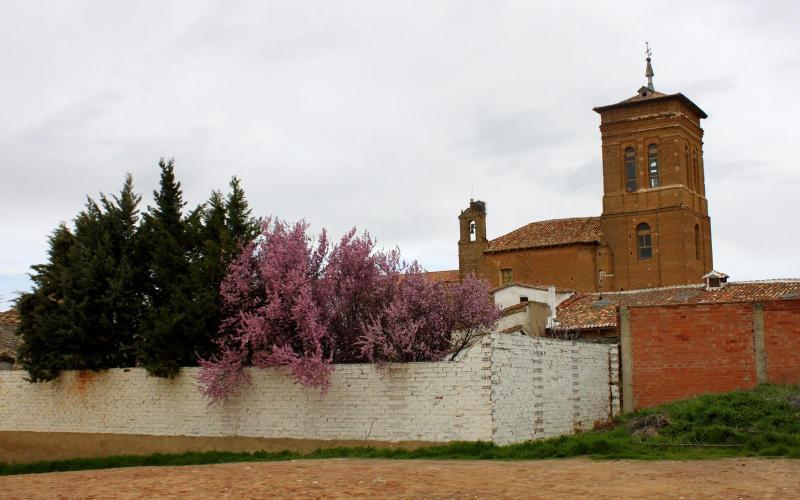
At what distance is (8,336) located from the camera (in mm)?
32906

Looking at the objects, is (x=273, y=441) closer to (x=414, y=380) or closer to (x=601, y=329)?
(x=414, y=380)

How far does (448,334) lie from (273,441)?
4.46 m

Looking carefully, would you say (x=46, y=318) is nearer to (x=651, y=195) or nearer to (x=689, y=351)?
(x=689, y=351)

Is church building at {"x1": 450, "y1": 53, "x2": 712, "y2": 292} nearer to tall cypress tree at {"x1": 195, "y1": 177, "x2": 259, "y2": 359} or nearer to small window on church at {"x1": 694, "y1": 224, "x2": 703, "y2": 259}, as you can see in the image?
small window on church at {"x1": 694, "y1": 224, "x2": 703, "y2": 259}

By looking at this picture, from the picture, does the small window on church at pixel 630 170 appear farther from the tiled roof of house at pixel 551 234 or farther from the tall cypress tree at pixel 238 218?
the tall cypress tree at pixel 238 218

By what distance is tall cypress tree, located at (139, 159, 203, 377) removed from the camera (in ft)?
68.1

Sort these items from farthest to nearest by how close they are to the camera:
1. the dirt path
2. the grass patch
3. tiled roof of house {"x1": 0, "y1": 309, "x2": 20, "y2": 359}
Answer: tiled roof of house {"x1": 0, "y1": 309, "x2": 20, "y2": 359} < the grass patch < the dirt path

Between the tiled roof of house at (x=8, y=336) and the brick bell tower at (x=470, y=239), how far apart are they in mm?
26943

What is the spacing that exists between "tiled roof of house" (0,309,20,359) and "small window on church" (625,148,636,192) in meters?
36.0

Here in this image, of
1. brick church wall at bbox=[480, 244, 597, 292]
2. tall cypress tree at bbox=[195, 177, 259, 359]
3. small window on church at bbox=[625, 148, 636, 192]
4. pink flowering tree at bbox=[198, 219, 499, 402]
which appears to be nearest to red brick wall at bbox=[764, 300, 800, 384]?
pink flowering tree at bbox=[198, 219, 499, 402]

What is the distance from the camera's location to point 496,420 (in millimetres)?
17062

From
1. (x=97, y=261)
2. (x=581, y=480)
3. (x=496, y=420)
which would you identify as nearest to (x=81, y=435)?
(x=97, y=261)

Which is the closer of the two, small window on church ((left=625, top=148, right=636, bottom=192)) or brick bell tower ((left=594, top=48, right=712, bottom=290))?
brick bell tower ((left=594, top=48, right=712, bottom=290))

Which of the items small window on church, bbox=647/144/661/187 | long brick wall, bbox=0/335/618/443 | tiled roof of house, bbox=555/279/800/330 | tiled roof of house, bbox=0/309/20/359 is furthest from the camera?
small window on church, bbox=647/144/661/187
